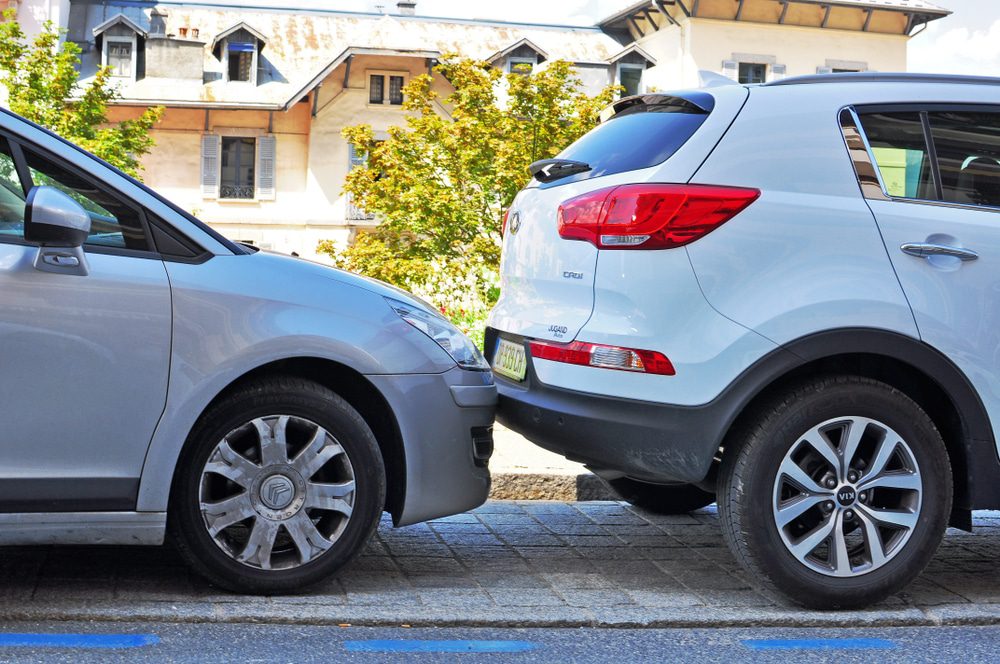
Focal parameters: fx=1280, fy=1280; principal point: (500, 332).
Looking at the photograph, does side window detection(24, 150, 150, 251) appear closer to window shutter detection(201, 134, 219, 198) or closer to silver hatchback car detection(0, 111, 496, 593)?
silver hatchback car detection(0, 111, 496, 593)

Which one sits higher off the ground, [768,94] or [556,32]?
[556,32]

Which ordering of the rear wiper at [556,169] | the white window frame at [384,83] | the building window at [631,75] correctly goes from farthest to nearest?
1. the building window at [631,75]
2. the white window frame at [384,83]
3. the rear wiper at [556,169]

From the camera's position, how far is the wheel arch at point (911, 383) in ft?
13.7

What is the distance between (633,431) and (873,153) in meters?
1.28

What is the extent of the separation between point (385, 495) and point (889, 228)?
6.30 ft

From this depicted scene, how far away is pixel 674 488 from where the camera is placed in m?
5.96

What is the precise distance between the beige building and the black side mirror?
105 feet

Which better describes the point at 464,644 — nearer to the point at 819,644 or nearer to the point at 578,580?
the point at 578,580

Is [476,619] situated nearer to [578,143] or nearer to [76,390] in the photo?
[76,390]

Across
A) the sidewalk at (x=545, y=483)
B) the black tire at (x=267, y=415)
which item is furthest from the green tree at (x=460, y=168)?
the black tire at (x=267, y=415)

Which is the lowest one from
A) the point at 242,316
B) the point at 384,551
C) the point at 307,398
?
the point at 384,551

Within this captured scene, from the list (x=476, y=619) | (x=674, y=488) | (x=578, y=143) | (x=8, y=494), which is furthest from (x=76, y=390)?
(x=674, y=488)

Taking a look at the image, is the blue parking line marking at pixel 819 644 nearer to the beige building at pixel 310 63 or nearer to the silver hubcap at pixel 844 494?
the silver hubcap at pixel 844 494

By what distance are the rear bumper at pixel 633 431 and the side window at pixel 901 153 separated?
1.03m
